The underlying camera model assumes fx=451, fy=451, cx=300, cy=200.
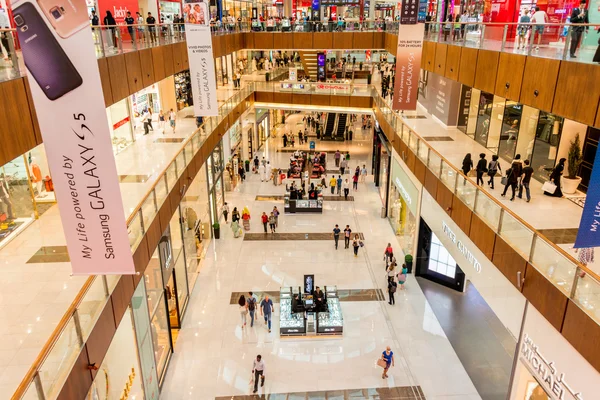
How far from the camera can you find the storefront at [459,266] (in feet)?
28.6

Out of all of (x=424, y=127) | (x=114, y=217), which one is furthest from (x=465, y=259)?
(x=424, y=127)

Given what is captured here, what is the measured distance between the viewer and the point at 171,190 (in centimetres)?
1233

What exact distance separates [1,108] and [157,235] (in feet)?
16.1

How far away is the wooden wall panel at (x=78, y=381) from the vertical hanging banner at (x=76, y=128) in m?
1.29

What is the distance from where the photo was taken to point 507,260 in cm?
840

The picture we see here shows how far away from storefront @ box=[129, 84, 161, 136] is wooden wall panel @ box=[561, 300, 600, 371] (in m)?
16.1

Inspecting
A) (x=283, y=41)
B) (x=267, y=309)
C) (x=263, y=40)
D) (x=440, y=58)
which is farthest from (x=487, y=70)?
(x=263, y=40)

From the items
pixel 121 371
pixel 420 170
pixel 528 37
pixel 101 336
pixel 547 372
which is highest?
pixel 528 37

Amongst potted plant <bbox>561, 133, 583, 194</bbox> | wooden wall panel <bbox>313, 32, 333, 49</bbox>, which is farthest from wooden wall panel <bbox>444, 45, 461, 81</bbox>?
wooden wall panel <bbox>313, 32, 333, 49</bbox>

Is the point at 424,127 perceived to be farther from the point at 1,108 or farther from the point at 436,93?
the point at 1,108

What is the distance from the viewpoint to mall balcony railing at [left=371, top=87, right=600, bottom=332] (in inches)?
246

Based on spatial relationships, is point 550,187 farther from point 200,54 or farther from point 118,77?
point 118,77

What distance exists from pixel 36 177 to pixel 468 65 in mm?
12527

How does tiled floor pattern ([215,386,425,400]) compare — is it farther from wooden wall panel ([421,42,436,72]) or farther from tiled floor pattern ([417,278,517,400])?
wooden wall panel ([421,42,436,72])
